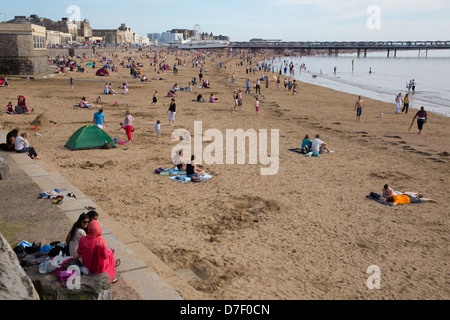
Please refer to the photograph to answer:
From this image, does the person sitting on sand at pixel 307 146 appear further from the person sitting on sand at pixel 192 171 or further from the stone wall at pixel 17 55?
the stone wall at pixel 17 55

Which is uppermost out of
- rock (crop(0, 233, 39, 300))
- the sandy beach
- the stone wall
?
the stone wall

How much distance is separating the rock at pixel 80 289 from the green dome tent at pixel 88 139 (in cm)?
1000

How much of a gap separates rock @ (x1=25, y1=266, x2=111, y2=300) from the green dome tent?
10.00 meters

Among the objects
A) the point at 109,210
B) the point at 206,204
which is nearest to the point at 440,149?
the point at 206,204

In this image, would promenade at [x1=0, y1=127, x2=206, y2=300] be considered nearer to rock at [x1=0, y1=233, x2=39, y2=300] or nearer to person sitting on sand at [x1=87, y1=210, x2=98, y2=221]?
person sitting on sand at [x1=87, y1=210, x2=98, y2=221]

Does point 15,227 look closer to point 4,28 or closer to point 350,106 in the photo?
point 350,106

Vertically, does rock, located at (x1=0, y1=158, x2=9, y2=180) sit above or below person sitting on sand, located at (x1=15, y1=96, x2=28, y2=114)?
below

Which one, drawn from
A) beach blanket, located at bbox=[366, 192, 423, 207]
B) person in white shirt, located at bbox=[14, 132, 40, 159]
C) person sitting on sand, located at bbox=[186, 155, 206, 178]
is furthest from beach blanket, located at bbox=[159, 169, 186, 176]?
beach blanket, located at bbox=[366, 192, 423, 207]

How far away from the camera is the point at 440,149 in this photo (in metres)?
17.1

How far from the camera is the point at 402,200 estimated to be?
10.6 m

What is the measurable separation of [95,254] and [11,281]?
139 cm

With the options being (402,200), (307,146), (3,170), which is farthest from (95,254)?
(307,146)

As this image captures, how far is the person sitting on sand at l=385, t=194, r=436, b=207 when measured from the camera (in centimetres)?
1050

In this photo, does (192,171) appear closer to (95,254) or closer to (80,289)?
(95,254)
